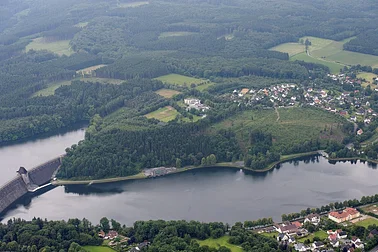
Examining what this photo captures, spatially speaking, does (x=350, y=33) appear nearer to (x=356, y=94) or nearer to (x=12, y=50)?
(x=356, y=94)

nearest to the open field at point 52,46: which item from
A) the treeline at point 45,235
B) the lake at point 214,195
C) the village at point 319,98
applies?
the village at point 319,98

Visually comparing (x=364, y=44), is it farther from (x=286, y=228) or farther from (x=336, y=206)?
(x=286, y=228)

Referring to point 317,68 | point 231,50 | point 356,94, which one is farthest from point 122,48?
point 356,94

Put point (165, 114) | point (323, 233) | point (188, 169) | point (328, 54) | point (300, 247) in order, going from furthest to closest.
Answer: point (328, 54) < point (165, 114) < point (188, 169) < point (323, 233) < point (300, 247)

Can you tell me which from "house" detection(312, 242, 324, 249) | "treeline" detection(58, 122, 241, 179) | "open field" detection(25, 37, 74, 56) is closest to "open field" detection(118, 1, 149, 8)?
"open field" detection(25, 37, 74, 56)

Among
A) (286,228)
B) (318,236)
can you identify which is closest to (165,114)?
(286,228)
